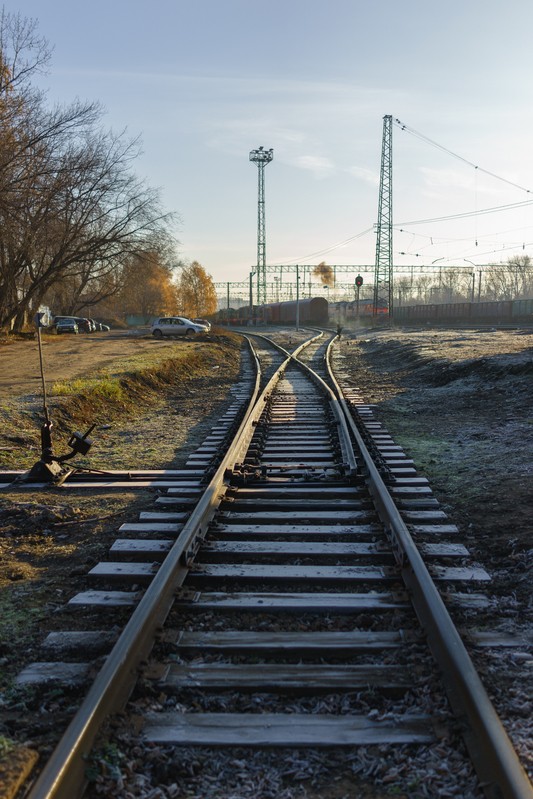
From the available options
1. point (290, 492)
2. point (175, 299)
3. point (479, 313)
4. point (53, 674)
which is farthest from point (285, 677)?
point (175, 299)

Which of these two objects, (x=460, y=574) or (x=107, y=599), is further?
(x=460, y=574)

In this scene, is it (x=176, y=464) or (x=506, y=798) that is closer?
(x=506, y=798)

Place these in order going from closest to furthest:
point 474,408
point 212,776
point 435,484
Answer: point 212,776 < point 435,484 < point 474,408

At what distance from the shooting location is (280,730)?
2.73 m

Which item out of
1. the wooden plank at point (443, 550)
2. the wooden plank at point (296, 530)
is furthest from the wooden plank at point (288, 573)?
the wooden plank at point (296, 530)

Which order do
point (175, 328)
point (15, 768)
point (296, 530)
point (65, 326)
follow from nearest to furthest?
point (15, 768), point (296, 530), point (175, 328), point (65, 326)

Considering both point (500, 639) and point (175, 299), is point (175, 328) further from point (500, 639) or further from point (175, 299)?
point (175, 299)

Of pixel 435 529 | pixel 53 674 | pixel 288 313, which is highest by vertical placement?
pixel 288 313

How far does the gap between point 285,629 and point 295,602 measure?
11.4 inches

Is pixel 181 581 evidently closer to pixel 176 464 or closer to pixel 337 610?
pixel 337 610

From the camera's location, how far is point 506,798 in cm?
219

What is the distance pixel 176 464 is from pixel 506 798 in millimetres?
6346

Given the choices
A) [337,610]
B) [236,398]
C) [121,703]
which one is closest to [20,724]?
[121,703]

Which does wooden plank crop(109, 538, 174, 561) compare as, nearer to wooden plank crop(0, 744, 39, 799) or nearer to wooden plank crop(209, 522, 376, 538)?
wooden plank crop(209, 522, 376, 538)
